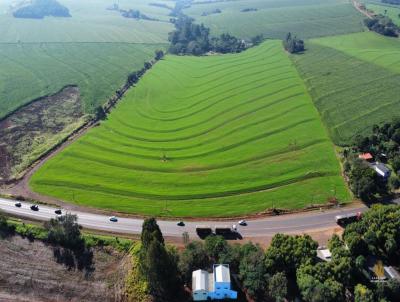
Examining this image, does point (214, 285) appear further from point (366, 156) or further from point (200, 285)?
point (366, 156)

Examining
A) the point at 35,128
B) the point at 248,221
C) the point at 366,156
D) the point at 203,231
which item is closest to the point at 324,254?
the point at 248,221

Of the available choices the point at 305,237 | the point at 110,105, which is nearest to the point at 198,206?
the point at 305,237

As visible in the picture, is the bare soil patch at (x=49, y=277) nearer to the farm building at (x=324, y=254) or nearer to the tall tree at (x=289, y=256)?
the tall tree at (x=289, y=256)

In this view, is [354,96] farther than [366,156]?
Yes

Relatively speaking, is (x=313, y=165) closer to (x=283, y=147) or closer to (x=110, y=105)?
(x=283, y=147)

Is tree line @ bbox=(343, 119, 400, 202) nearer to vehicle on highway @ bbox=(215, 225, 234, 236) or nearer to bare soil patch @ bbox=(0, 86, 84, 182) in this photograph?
vehicle on highway @ bbox=(215, 225, 234, 236)

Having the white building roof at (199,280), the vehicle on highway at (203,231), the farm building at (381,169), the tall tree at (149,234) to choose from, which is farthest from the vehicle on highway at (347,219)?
the tall tree at (149,234)

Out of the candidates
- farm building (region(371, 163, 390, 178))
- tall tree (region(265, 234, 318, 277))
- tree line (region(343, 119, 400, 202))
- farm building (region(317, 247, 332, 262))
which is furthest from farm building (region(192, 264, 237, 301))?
farm building (region(371, 163, 390, 178))
